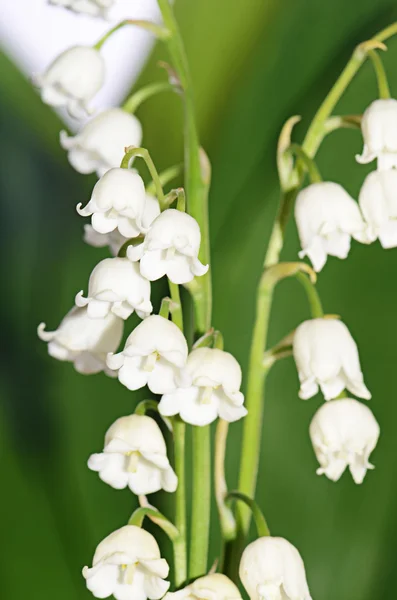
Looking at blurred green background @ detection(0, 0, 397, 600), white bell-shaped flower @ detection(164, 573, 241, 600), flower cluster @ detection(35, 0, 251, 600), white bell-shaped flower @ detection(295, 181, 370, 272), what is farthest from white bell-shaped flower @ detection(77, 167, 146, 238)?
blurred green background @ detection(0, 0, 397, 600)

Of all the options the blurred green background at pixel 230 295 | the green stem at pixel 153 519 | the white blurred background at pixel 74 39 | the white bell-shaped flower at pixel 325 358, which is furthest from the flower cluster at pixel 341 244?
the white blurred background at pixel 74 39

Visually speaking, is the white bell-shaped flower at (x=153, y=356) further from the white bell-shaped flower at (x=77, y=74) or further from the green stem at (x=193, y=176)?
the white bell-shaped flower at (x=77, y=74)

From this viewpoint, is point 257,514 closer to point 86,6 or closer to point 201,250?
point 201,250

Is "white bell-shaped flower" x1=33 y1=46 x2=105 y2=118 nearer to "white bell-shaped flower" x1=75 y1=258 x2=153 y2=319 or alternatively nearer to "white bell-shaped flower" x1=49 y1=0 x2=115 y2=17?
"white bell-shaped flower" x1=49 y1=0 x2=115 y2=17

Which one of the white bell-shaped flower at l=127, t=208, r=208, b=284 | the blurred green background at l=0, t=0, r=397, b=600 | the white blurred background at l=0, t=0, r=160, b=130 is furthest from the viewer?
the white blurred background at l=0, t=0, r=160, b=130

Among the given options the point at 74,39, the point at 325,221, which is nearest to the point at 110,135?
the point at 325,221

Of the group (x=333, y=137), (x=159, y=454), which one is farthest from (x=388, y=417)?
(x=159, y=454)
